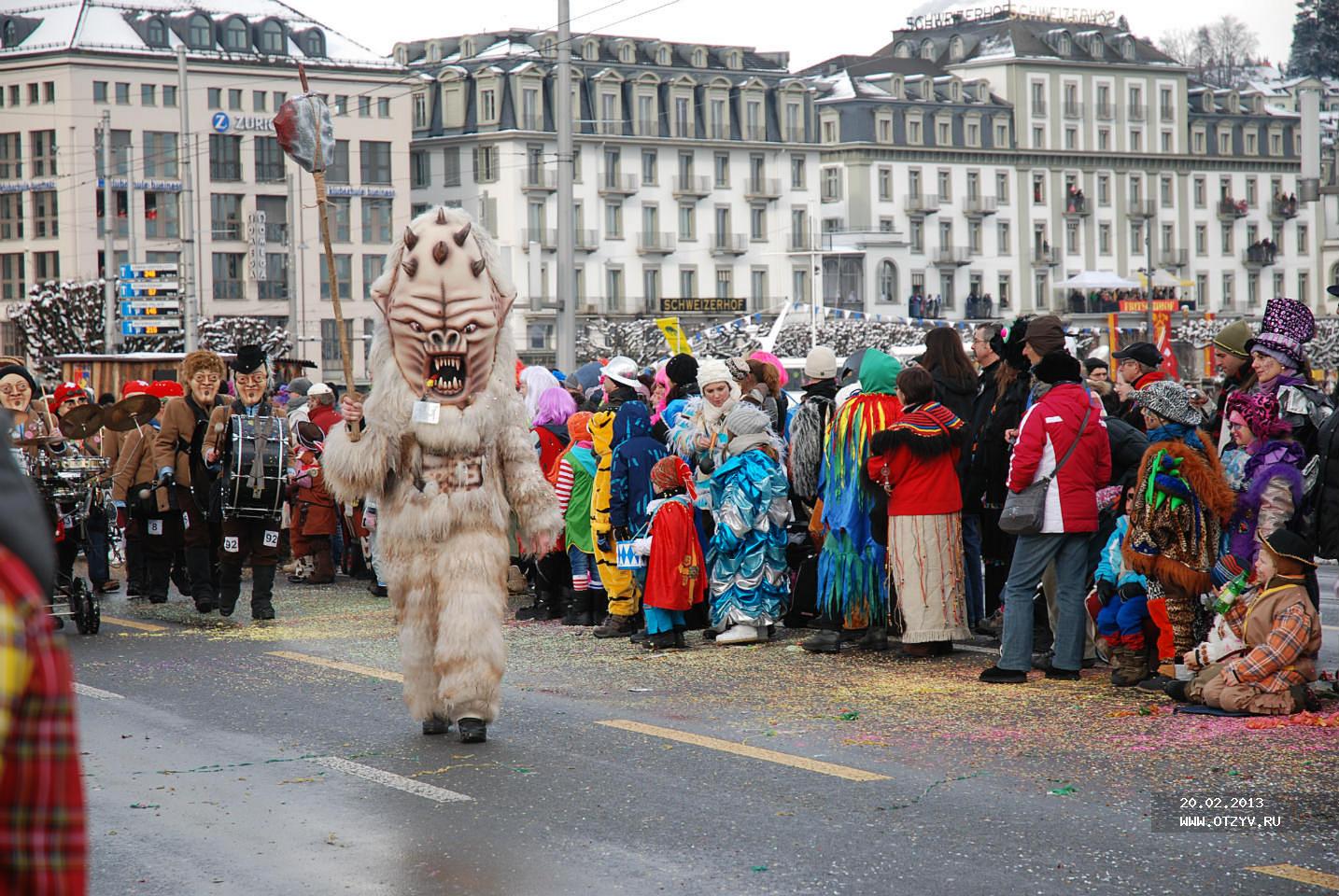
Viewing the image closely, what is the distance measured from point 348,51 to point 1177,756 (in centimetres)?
7867

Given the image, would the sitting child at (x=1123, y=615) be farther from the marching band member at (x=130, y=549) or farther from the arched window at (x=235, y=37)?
the arched window at (x=235, y=37)

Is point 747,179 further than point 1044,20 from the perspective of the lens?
No

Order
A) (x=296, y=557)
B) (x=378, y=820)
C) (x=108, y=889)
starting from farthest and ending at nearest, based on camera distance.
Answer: (x=296, y=557)
(x=378, y=820)
(x=108, y=889)

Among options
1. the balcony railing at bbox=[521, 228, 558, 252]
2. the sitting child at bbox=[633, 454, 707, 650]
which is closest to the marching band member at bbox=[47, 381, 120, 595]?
the sitting child at bbox=[633, 454, 707, 650]

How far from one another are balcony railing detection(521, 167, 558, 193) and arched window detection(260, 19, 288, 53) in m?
12.7

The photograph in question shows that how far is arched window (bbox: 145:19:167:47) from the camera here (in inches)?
3041

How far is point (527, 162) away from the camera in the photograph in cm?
8712

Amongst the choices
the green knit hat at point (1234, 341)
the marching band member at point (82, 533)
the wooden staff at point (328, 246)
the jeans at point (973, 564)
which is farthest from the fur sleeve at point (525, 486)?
the marching band member at point (82, 533)

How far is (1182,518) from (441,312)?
368 cm

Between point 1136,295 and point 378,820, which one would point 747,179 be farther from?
point 378,820

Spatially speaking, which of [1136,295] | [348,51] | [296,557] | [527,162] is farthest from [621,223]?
[296,557]

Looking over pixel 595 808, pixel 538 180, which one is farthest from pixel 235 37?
pixel 595 808

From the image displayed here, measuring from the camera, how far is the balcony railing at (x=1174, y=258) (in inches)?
4205

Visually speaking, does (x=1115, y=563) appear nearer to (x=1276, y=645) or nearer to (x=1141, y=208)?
(x=1276, y=645)
